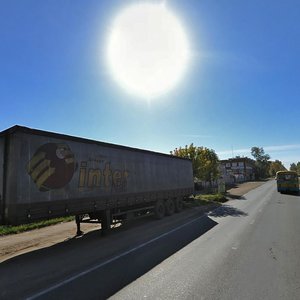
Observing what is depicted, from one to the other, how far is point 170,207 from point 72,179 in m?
10.2

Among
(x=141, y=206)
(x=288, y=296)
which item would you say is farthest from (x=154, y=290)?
(x=141, y=206)

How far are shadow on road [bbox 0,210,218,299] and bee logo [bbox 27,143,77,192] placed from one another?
84.4 inches

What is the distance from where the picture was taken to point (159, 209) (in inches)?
747

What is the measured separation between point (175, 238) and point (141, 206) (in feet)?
17.5

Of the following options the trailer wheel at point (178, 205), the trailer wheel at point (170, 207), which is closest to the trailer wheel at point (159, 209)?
the trailer wheel at point (170, 207)

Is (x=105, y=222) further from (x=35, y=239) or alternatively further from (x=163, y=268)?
(x=163, y=268)

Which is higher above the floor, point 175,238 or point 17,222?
point 17,222

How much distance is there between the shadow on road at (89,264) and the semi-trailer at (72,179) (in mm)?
1131

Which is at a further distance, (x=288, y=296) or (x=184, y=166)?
(x=184, y=166)

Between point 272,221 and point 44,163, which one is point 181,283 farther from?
point 272,221

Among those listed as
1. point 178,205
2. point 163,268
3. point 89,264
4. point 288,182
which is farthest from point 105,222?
point 288,182

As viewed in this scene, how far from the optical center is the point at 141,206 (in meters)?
17.3

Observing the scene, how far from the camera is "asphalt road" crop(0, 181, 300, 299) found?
247 inches

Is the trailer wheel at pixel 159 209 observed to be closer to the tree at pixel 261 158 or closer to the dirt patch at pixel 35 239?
the dirt patch at pixel 35 239
